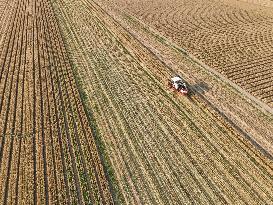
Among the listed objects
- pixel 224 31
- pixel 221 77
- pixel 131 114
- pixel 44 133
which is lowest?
pixel 44 133

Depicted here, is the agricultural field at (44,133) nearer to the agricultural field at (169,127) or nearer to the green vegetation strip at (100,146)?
the green vegetation strip at (100,146)

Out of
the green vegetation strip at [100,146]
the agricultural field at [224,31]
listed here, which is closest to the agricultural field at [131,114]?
the green vegetation strip at [100,146]

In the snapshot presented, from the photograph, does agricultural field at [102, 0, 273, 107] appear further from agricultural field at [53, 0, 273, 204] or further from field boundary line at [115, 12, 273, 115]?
agricultural field at [53, 0, 273, 204]

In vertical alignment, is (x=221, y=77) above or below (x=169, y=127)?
above

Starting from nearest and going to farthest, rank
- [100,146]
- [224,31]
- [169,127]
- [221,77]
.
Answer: [100,146], [169,127], [221,77], [224,31]

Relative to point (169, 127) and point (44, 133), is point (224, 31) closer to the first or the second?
point (169, 127)

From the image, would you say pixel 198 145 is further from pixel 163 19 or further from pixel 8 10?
pixel 8 10

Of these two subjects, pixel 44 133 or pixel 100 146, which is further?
pixel 44 133

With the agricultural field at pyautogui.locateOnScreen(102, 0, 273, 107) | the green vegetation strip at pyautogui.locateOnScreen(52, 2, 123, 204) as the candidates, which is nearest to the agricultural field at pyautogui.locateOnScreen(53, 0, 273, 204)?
the green vegetation strip at pyautogui.locateOnScreen(52, 2, 123, 204)

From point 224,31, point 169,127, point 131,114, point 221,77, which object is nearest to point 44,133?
point 131,114
